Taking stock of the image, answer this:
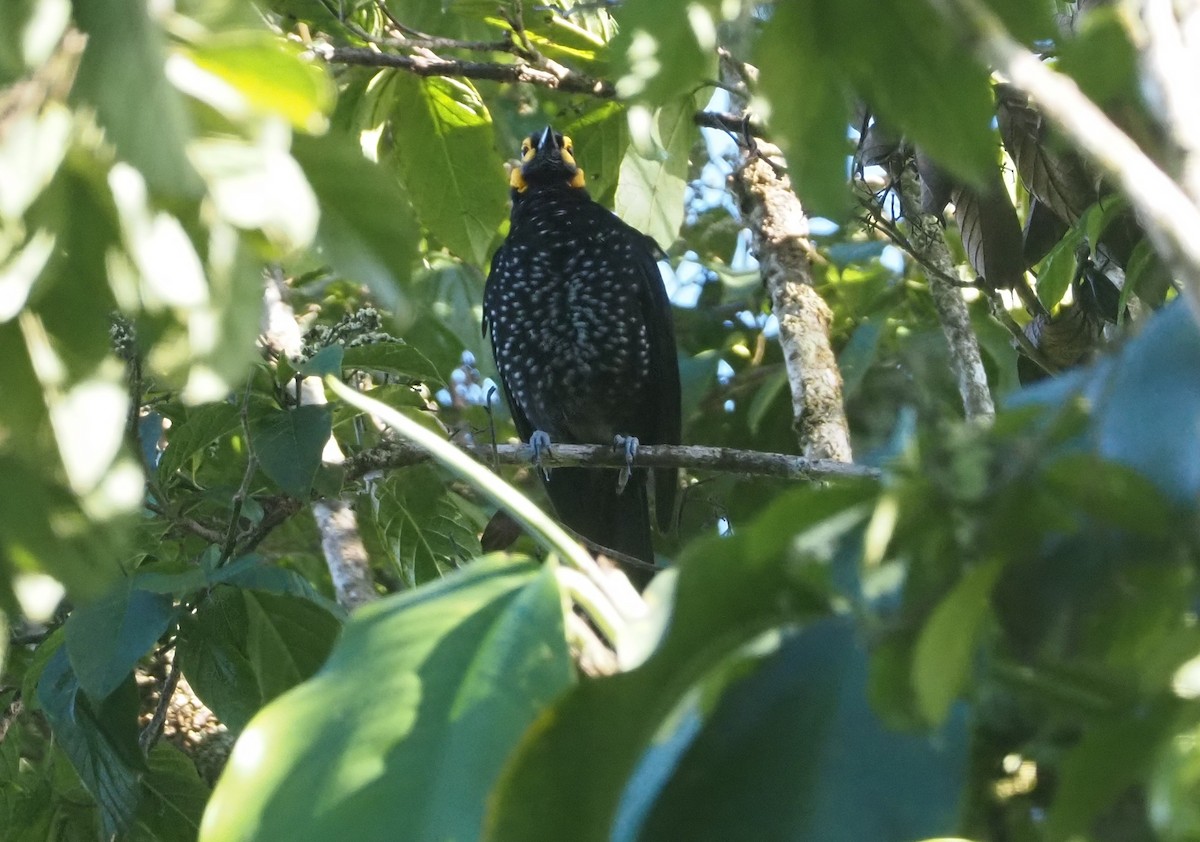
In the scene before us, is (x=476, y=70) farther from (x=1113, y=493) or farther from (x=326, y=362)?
(x=1113, y=493)

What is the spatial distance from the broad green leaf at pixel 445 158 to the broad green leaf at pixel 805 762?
201cm

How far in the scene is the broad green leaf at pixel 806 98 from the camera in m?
0.69

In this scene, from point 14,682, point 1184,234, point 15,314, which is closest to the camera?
point 1184,234

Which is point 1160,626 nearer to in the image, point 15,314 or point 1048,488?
point 1048,488

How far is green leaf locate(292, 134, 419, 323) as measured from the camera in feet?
1.98

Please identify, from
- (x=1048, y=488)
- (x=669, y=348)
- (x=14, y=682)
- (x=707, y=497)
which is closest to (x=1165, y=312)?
(x=1048, y=488)

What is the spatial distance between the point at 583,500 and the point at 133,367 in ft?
6.98

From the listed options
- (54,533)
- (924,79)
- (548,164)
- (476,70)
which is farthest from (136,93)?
(548,164)

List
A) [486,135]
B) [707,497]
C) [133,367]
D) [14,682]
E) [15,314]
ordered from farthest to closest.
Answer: [707,497], [486,135], [14,682], [133,367], [15,314]

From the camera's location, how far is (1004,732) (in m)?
0.64

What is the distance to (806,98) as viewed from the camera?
69 cm

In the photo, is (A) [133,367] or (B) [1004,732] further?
(A) [133,367]

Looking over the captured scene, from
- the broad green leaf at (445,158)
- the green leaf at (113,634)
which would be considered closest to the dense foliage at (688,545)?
the green leaf at (113,634)

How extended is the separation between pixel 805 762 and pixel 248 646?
126 cm
